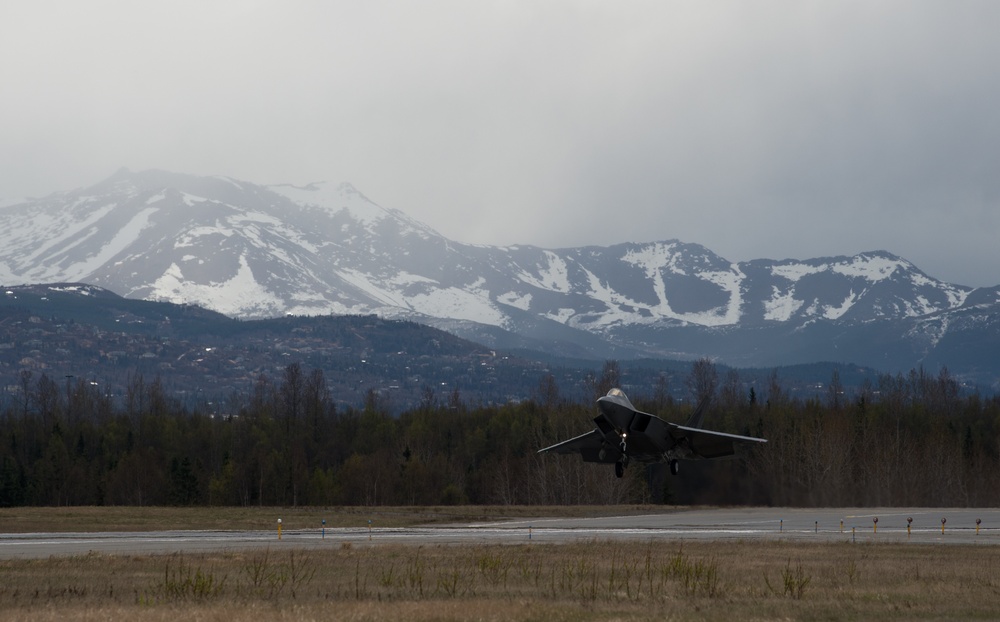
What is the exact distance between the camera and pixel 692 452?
46.0 meters

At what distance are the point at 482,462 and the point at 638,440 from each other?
98707mm

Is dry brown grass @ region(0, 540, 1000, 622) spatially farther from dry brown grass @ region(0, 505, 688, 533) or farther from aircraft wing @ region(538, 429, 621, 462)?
dry brown grass @ region(0, 505, 688, 533)

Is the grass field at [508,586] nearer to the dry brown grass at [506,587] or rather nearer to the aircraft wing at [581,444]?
the dry brown grass at [506,587]

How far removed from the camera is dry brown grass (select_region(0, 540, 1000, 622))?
27.5 metres

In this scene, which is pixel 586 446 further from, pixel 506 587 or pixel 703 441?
pixel 506 587

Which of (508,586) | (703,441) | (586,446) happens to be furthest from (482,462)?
(508,586)

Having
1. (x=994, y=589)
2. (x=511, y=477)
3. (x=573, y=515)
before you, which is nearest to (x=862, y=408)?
(x=511, y=477)

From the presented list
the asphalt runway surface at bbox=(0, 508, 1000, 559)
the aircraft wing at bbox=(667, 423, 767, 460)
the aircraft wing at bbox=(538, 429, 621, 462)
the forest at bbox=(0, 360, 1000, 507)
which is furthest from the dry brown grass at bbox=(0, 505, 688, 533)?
the aircraft wing at bbox=(667, 423, 767, 460)

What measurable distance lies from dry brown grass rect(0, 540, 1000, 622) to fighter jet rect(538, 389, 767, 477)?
410 centimetres

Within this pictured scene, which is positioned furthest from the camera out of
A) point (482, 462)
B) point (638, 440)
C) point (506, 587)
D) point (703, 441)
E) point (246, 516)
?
point (482, 462)

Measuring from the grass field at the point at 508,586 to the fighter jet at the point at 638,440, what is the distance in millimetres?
4078

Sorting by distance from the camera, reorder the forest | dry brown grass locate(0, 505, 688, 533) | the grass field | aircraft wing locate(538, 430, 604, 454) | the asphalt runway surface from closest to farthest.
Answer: the grass field, aircraft wing locate(538, 430, 604, 454), the asphalt runway surface, dry brown grass locate(0, 505, 688, 533), the forest

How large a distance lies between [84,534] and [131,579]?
28.8m

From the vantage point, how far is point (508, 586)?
111 feet
